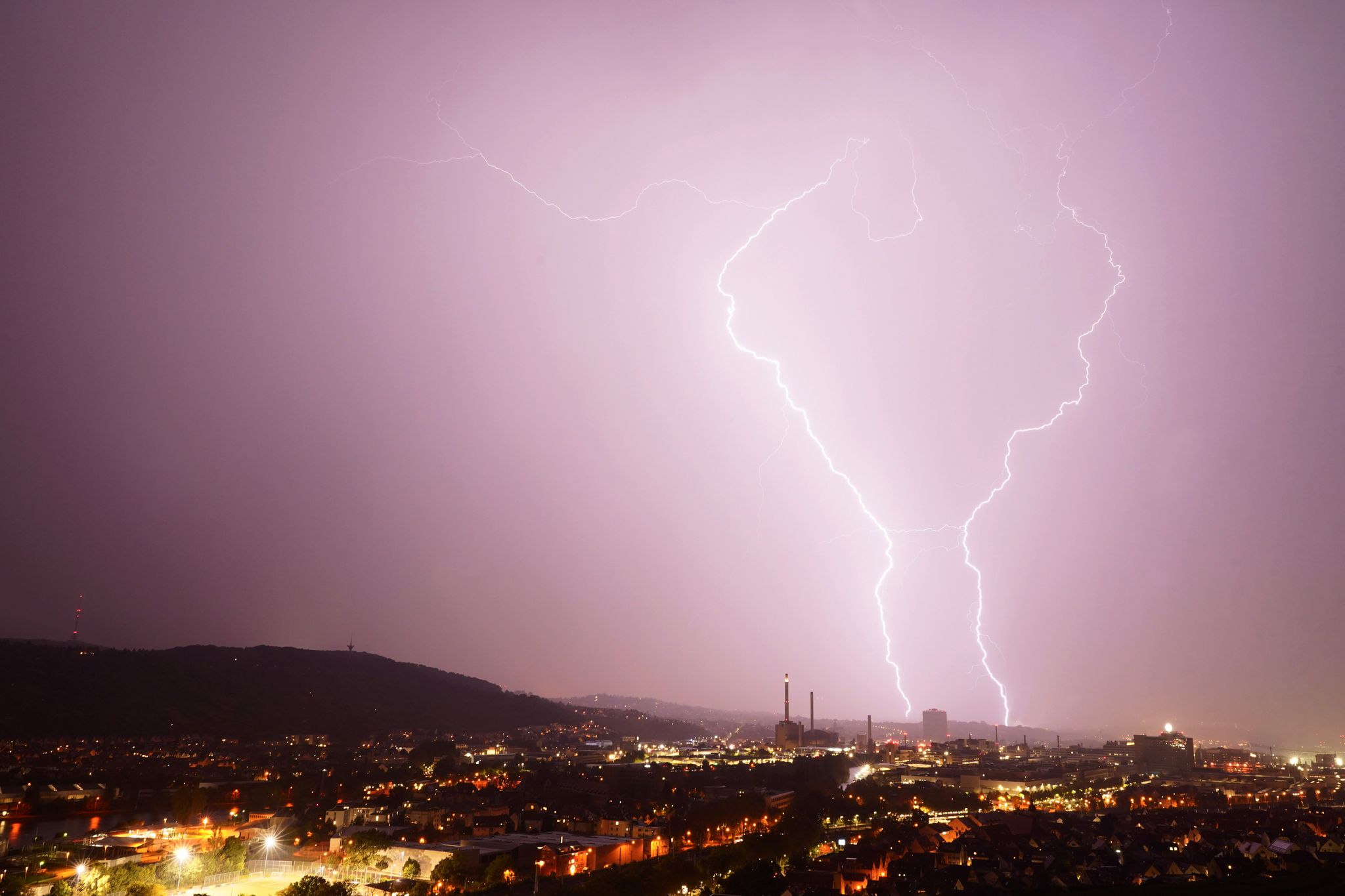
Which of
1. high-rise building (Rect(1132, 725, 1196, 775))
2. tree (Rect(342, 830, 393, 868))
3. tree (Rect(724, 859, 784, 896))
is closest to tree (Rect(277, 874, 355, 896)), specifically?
tree (Rect(342, 830, 393, 868))

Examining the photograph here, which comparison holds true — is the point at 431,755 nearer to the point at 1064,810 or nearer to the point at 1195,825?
the point at 1064,810

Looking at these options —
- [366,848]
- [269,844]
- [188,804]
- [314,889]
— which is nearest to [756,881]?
[314,889]

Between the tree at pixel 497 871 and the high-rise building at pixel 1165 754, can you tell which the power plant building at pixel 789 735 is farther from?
the tree at pixel 497 871

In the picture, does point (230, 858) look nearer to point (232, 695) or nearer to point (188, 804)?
point (188, 804)

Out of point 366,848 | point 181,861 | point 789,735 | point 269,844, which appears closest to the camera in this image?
point 181,861

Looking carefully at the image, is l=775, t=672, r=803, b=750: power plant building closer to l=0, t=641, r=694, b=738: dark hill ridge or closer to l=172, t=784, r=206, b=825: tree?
l=0, t=641, r=694, b=738: dark hill ridge

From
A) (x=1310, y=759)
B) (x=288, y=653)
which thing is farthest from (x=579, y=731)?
(x=1310, y=759)
